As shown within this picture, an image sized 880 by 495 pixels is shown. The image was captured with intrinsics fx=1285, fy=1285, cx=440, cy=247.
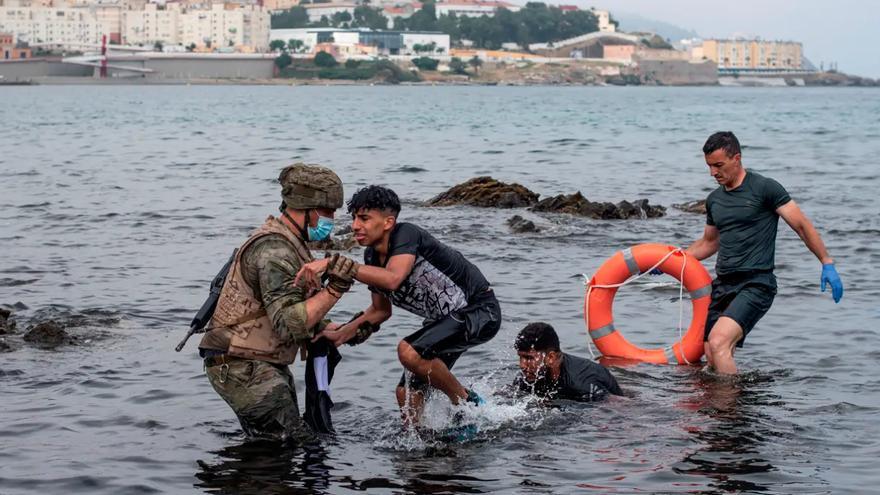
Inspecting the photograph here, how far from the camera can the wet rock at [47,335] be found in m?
12.0

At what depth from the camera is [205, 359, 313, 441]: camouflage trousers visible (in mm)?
7926

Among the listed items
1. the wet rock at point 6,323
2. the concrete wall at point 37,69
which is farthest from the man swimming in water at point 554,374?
the concrete wall at point 37,69

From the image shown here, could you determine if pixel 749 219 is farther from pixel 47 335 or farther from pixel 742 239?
pixel 47 335

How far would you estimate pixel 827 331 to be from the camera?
1323 centimetres

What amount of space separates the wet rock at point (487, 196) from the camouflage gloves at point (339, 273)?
16830mm

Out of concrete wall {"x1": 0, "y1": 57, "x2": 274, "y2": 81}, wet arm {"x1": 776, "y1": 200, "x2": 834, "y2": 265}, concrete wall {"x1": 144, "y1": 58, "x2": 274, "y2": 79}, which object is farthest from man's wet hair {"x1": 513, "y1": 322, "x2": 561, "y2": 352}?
concrete wall {"x1": 144, "y1": 58, "x2": 274, "y2": 79}

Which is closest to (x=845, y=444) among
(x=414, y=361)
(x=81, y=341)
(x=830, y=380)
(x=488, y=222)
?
(x=830, y=380)

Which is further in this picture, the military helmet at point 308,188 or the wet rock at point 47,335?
the wet rock at point 47,335

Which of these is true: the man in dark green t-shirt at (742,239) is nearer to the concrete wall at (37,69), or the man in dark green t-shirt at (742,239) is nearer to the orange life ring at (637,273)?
the orange life ring at (637,273)

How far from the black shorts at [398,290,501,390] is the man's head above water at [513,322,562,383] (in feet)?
3.72

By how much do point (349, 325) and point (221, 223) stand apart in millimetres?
15261

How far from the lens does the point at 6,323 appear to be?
40.9ft

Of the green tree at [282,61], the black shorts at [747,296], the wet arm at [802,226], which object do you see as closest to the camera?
the wet arm at [802,226]

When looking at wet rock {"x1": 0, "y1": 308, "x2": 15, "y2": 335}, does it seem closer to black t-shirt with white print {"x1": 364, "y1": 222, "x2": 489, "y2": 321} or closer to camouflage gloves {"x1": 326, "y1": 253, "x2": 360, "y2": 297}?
black t-shirt with white print {"x1": 364, "y1": 222, "x2": 489, "y2": 321}
